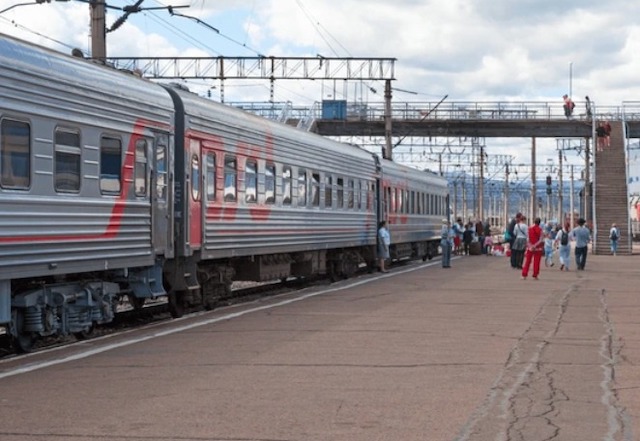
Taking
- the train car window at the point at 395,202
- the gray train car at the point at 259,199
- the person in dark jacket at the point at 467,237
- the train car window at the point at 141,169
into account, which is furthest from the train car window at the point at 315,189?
the person in dark jacket at the point at 467,237

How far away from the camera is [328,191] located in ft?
83.7

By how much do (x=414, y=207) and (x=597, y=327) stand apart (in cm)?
2280

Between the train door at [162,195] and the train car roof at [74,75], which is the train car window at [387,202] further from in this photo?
the train car roof at [74,75]

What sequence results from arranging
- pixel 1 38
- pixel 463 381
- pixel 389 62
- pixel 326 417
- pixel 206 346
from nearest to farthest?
pixel 326 417 < pixel 463 381 < pixel 1 38 < pixel 206 346 < pixel 389 62

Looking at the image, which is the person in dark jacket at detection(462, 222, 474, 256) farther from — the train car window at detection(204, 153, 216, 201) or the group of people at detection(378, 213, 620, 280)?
the train car window at detection(204, 153, 216, 201)

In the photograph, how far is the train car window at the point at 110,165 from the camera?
45.1ft

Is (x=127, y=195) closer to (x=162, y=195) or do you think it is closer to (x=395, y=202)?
(x=162, y=195)

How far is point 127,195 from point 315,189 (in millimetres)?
10124

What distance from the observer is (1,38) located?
38.1 ft

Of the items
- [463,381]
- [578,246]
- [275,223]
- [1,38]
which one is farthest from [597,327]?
[578,246]

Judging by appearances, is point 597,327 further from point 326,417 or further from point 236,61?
point 236,61

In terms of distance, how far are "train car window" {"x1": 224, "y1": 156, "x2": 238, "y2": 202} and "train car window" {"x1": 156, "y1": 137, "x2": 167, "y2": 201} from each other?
2.68m

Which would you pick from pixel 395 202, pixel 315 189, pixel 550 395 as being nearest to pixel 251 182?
pixel 315 189

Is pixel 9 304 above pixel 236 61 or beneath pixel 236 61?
beneath
